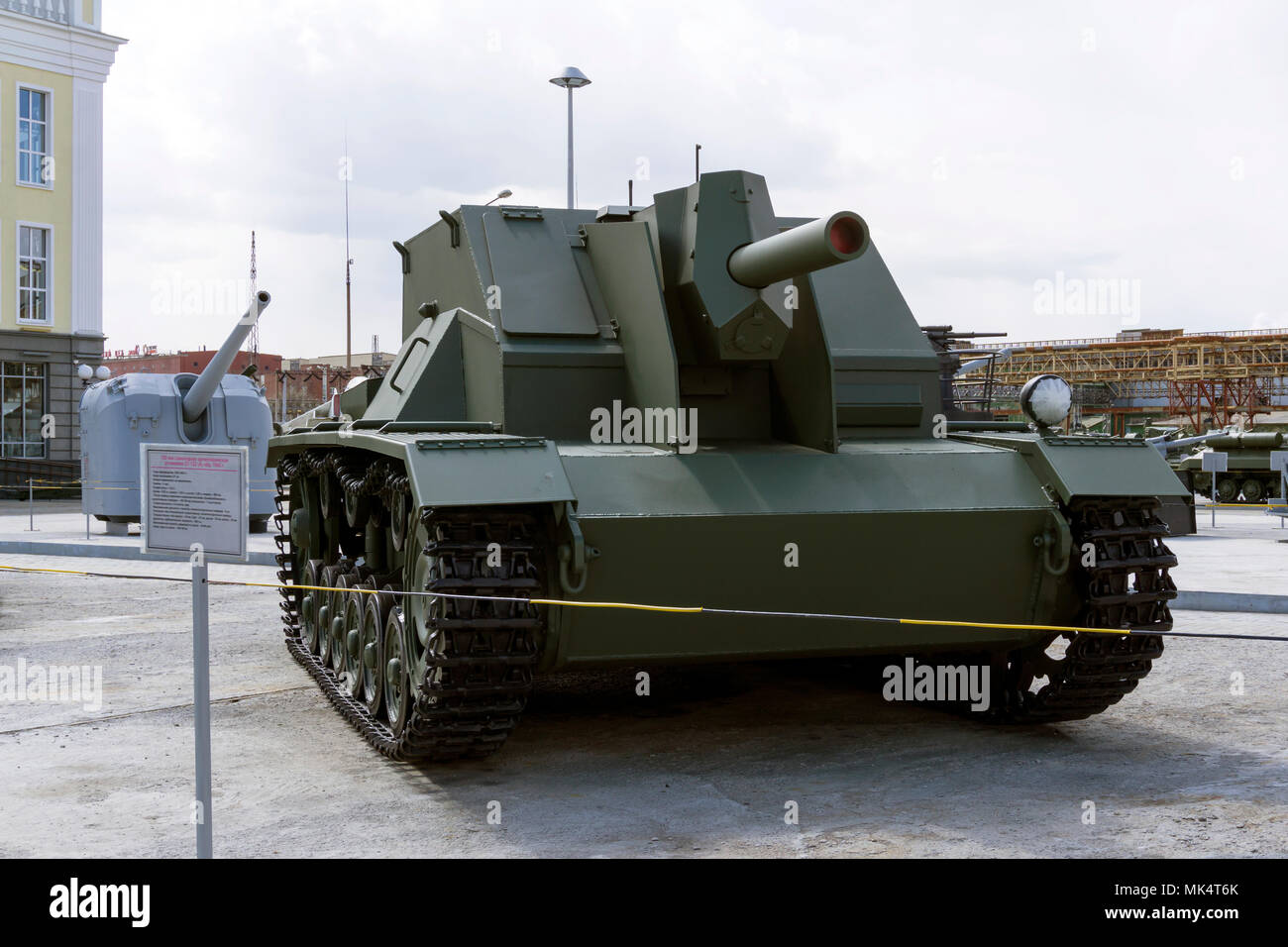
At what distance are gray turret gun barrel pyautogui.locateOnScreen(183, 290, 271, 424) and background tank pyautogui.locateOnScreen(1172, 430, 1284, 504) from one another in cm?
2430

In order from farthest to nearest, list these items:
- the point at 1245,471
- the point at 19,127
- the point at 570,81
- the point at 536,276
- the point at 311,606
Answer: the point at 1245,471
the point at 19,127
the point at 570,81
the point at 311,606
the point at 536,276

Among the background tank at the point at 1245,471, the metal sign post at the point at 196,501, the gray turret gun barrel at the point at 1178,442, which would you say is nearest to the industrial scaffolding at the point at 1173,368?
the background tank at the point at 1245,471

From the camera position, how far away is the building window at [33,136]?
33.4 meters

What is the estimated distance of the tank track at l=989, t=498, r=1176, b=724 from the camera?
7020mm

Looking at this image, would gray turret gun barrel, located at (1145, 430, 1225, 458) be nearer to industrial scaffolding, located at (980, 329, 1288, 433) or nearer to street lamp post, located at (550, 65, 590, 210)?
street lamp post, located at (550, 65, 590, 210)

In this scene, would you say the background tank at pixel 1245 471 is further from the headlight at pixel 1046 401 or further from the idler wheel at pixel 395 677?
the idler wheel at pixel 395 677

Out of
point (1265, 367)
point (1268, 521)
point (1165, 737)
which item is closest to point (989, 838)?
point (1165, 737)

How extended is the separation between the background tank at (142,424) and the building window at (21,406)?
52.9 ft

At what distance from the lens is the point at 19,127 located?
33.4 m

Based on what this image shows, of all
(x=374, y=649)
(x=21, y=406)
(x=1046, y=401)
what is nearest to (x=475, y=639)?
(x=374, y=649)

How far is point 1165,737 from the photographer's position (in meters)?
7.57

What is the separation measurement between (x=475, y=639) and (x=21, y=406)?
32.2m
